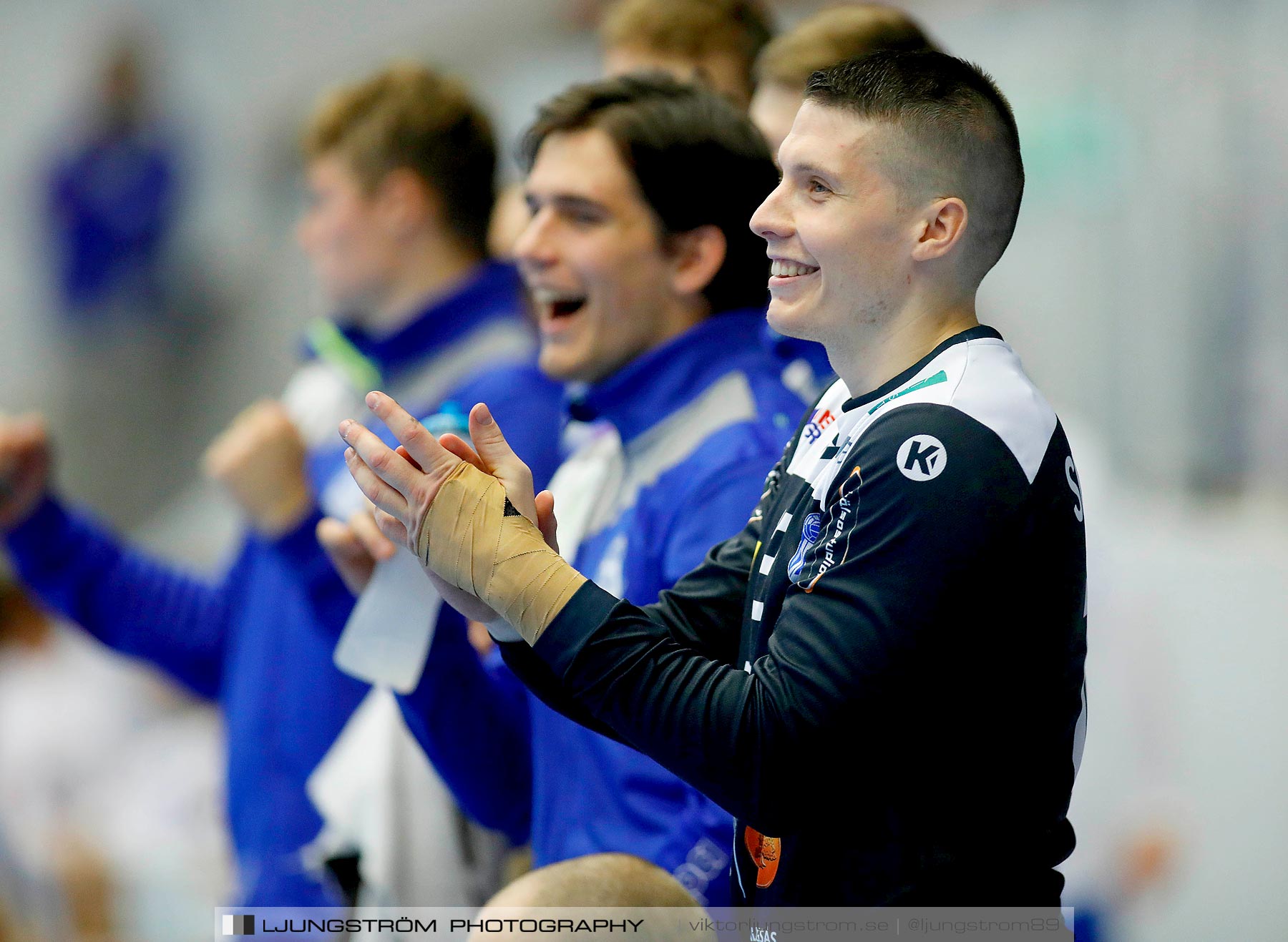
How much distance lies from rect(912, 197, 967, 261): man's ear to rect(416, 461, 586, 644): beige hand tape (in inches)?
15.6

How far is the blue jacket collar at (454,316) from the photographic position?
100 inches

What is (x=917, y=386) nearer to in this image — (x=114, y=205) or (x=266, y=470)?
(x=266, y=470)

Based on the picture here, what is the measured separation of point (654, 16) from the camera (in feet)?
8.74

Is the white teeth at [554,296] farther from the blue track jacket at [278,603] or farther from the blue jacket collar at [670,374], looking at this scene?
the blue track jacket at [278,603]

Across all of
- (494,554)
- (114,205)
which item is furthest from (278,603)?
(114,205)

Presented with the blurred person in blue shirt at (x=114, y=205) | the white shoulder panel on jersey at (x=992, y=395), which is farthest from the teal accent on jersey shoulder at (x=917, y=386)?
the blurred person in blue shirt at (x=114, y=205)

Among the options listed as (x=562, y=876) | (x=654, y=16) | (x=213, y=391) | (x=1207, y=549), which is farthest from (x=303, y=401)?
(x=213, y=391)

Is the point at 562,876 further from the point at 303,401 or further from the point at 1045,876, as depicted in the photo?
the point at 303,401

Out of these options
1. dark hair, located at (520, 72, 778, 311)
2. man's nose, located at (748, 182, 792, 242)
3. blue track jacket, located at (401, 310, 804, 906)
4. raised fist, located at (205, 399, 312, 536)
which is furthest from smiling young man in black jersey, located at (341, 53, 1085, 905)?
raised fist, located at (205, 399, 312, 536)

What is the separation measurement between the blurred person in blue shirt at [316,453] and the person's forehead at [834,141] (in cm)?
105

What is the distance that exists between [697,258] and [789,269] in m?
0.67

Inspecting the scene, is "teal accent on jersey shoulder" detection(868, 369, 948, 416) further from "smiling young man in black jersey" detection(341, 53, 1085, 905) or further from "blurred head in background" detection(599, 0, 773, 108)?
"blurred head in background" detection(599, 0, 773, 108)

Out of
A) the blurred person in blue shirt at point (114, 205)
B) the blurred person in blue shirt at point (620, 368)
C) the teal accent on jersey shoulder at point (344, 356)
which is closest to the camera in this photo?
the blurred person in blue shirt at point (620, 368)

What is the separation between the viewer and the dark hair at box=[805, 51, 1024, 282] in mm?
1143
